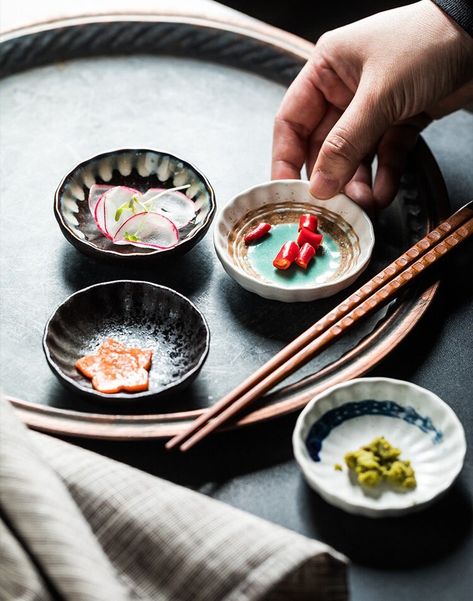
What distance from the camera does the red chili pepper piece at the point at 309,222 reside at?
6.27 feet

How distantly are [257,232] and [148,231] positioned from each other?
237 millimetres

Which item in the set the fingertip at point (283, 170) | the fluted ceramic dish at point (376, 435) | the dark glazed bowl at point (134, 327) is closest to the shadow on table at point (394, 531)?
the fluted ceramic dish at point (376, 435)

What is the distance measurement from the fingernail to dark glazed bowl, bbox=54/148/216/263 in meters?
0.22

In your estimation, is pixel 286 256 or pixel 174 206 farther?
pixel 174 206

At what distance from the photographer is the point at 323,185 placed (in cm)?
192

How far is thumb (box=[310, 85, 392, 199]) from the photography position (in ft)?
6.24

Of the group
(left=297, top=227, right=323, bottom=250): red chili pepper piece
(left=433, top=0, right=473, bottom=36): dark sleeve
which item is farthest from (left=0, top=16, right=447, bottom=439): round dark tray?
(left=433, top=0, right=473, bottom=36): dark sleeve

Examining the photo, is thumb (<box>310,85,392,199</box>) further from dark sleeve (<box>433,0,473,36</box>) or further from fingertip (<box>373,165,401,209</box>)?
dark sleeve (<box>433,0,473,36</box>)

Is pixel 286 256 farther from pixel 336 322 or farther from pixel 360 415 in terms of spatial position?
pixel 360 415

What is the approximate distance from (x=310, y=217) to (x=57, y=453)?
0.83 metres

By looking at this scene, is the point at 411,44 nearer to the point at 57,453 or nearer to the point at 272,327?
the point at 272,327

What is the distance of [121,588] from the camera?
119 centimetres

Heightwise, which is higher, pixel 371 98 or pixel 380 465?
pixel 371 98

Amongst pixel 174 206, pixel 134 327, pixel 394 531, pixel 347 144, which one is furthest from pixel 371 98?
pixel 394 531
